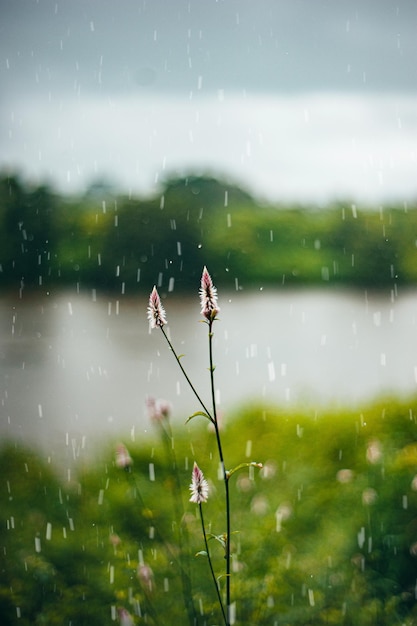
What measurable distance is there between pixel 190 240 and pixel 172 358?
1.08 m

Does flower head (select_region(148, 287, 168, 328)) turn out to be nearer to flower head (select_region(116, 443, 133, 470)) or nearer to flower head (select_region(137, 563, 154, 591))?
flower head (select_region(137, 563, 154, 591))

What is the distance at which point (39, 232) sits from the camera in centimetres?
344

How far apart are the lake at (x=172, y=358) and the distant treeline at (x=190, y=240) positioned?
0.58 feet

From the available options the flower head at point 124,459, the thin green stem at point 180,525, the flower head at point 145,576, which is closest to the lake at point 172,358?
the thin green stem at point 180,525

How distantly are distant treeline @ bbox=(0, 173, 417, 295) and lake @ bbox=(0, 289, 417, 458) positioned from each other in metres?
0.18

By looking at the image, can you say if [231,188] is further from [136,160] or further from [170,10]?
[170,10]

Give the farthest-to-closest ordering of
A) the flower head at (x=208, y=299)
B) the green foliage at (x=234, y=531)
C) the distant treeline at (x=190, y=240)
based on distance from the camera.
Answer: the distant treeline at (x=190, y=240), the green foliage at (x=234, y=531), the flower head at (x=208, y=299)

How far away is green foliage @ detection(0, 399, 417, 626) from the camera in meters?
1.59

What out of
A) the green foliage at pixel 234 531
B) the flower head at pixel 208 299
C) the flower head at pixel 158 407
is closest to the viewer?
the flower head at pixel 208 299

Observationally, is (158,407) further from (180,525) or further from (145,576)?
(145,576)

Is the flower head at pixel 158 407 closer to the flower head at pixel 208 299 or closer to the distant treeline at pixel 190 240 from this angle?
the flower head at pixel 208 299

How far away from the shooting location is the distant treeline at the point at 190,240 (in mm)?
3332

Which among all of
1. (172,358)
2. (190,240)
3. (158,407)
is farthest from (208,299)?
(190,240)

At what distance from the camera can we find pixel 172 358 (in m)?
2.91
